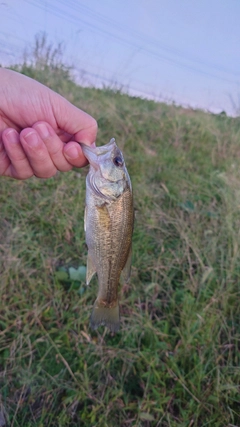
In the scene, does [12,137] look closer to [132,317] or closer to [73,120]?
[73,120]

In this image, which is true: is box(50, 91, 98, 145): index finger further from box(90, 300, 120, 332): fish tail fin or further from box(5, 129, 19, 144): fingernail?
box(90, 300, 120, 332): fish tail fin

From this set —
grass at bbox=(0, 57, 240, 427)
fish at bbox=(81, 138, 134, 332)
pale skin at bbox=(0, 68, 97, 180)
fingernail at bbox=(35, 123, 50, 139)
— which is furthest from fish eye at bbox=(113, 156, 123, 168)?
grass at bbox=(0, 57, 240, 427)

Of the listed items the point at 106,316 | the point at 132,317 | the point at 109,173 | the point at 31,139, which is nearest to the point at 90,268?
the point at 106,316

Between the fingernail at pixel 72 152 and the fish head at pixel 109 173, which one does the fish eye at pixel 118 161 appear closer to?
the fish head at pixel 109 173

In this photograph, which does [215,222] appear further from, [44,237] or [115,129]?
[115,129]

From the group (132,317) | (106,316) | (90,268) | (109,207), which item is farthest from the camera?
(132,317)
